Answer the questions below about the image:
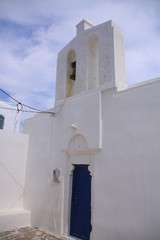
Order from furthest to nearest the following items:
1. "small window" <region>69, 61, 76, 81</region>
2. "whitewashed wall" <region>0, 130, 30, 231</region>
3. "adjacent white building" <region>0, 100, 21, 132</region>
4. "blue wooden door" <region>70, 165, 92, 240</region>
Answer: "adjacent white building" <region>0, 100, 21, 132</region>, "small window" <region>69, 61, 76, 81</region>, "whitewashed wall" <region>0, 130, 30, 231</region>, "blue wooden door" <region>70, 165, 92, 240</region>

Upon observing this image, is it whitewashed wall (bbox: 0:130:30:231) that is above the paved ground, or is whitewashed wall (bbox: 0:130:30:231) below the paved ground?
above

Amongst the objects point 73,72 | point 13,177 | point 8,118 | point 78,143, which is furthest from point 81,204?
point 8,118

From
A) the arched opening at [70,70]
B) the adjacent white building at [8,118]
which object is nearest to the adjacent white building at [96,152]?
the arched opening at [70,70]

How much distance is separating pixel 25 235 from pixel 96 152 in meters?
3.35

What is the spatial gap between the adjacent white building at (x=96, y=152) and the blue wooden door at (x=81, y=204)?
2 cm

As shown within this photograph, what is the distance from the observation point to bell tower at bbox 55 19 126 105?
506 cm

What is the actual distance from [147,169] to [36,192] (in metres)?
4.24

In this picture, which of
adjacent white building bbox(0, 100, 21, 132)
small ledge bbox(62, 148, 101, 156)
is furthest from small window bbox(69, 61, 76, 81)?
adjacent white building bbox(0, 100, 21, 132)

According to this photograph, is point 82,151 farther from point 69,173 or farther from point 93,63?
point 93,63

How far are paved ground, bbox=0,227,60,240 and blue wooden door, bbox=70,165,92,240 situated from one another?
0.79m

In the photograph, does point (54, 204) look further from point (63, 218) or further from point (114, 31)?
point (114, 31)

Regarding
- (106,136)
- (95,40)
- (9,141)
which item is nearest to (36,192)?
(9,141)

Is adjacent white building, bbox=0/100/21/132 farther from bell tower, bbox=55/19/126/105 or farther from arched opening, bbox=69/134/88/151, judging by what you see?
arched opening, bbox=69/134/88/151

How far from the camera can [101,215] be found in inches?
166
